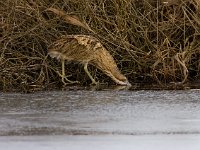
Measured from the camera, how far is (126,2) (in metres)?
11.8

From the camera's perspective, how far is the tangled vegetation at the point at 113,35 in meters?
11.2

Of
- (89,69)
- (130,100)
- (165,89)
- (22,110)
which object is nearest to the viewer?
(22,110)

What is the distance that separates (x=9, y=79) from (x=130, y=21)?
8.17 feet

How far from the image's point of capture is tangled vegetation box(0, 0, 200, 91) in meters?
11.2

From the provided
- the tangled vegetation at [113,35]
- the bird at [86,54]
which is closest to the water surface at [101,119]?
the bird at [86,54]

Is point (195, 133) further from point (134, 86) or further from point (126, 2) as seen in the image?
point (126, 2)

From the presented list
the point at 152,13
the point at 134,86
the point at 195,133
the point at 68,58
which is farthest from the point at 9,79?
the point at 195,133

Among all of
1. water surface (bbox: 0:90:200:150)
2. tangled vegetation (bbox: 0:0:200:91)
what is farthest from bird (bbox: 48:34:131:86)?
water surface (bbox: 0:90:200:150)

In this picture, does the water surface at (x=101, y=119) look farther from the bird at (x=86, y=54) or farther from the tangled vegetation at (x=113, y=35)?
the tangled vegetation at (x=113, y=35)

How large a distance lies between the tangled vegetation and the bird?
32 cm

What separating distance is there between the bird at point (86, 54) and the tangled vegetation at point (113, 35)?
323 mm

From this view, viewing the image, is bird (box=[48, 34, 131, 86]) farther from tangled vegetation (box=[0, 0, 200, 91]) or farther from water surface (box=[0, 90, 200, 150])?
water surface (box=[0, 90, 200, 150])

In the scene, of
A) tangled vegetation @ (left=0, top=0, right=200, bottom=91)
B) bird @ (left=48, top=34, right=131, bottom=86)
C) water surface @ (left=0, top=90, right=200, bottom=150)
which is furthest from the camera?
tangled vegetation @ (left=0, top=0, right=200, bottom=91)

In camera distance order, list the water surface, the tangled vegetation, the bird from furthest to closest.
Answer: the tangled vegetation → the bird → the water surface
